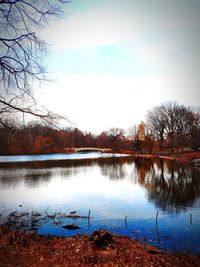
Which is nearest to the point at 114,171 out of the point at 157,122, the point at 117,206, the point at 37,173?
the point at 37,173

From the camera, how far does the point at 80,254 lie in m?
10.2

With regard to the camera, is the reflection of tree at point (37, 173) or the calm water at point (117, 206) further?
the reflection of tree at point (37, 173)

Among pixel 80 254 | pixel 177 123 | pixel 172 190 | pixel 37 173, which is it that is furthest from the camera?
pixel 177 123

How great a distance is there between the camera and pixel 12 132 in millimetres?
8945

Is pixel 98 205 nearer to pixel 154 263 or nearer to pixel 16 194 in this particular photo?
pixel 16 194

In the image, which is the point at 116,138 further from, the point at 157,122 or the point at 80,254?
the point at 80,254

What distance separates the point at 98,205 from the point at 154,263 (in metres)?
11.3

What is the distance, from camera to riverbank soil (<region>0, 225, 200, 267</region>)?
9297mm

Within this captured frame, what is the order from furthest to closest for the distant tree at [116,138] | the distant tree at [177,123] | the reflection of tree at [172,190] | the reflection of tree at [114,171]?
1. the distant tree at [116,138]
2. the distant tree at [177,123]
3. the reflection of tree at [114,171]
4. the reflection of tree at [172,190]

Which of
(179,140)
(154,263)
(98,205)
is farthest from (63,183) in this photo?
(179,140)

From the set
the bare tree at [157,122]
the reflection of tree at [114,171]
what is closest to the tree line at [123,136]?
the bare tree at [157,122]

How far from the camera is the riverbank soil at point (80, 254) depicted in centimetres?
930

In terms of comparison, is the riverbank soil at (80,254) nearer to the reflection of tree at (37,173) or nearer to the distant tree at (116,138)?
the reflection of tree at (37,173)

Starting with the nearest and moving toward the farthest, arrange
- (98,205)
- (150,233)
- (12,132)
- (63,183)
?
1. (12,132)
2. (150,233)
3. (98,205)
4. (63,183)
